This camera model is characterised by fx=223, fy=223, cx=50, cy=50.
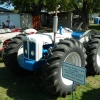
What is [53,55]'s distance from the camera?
4.57 meters

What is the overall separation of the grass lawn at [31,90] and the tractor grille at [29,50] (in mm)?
798

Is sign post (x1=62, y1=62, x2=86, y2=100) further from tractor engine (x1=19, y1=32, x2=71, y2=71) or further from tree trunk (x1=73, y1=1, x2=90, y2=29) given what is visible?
tree trunk (x1=73, y1=1, x2=90, y2=29)

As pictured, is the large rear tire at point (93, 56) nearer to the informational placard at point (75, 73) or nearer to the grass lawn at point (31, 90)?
the grass lawn at point (31, 90)

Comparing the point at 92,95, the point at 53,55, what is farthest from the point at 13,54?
the point at 92,95

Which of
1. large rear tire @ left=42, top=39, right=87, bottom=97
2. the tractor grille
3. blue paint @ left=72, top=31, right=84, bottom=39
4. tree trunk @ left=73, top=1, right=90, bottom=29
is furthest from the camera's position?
tree trunk @ left=73, top=1, right=90, bottom=29

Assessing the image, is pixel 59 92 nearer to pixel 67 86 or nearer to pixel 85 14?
pixel 67 86

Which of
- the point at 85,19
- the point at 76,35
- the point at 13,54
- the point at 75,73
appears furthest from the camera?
the point at 85,19

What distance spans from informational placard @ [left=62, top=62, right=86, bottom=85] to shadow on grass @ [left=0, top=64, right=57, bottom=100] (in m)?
0.96

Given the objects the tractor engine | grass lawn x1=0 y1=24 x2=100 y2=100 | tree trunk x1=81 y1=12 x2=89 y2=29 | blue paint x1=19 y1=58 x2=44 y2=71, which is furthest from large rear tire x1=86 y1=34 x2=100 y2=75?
tree trunk x1=81 y1=12 x2=89 y2=29

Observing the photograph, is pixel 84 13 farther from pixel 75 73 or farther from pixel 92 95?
pixel 75 73

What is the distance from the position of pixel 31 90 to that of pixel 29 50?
0.96m

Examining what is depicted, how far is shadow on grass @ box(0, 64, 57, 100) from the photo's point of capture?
4941mm

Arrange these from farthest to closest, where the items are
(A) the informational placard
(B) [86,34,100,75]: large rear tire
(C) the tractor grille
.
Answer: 1. (B) [86,34,100,75]: large rear tire
2. (C) the tractor grille
3. (A) the informational placard

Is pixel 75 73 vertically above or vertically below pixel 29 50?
below
